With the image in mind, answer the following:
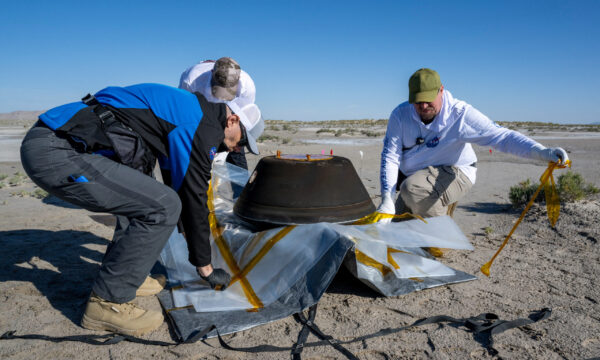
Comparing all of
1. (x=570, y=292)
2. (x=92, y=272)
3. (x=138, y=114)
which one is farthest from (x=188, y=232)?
(x=570, y=292)

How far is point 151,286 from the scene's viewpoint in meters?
3.21

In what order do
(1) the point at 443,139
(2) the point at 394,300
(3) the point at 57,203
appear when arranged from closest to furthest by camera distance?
(2) the point at 394,300 < (1) the point at 443,139 < (3) the point at 57,203

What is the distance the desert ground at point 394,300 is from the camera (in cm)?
246

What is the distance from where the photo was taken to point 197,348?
97.7 inches

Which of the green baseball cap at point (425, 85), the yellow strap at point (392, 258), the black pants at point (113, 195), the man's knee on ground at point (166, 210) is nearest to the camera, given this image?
the black pants at point (113, 195)

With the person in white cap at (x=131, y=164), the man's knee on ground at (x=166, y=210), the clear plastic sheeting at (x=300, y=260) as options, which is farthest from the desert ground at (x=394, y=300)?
the man's knee on ground at (x=166, y=210)

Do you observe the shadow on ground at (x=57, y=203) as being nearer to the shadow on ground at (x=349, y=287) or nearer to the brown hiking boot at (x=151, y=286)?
the brown hiking boot at (x=151, y=286)

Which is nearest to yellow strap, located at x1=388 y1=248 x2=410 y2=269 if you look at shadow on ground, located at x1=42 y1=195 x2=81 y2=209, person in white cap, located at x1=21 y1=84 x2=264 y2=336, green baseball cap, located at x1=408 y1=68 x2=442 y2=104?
person in white cap, located at x1=21 y1=84 x2=264 y2=336

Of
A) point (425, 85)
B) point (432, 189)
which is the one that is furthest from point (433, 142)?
→ point (425, 85)

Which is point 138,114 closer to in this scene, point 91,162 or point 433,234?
point 91,162

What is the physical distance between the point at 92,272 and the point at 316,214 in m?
1.99

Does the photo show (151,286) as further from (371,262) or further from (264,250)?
(371,262)

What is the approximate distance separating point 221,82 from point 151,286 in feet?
6.41

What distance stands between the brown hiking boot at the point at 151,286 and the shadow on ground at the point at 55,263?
40 centimetres
